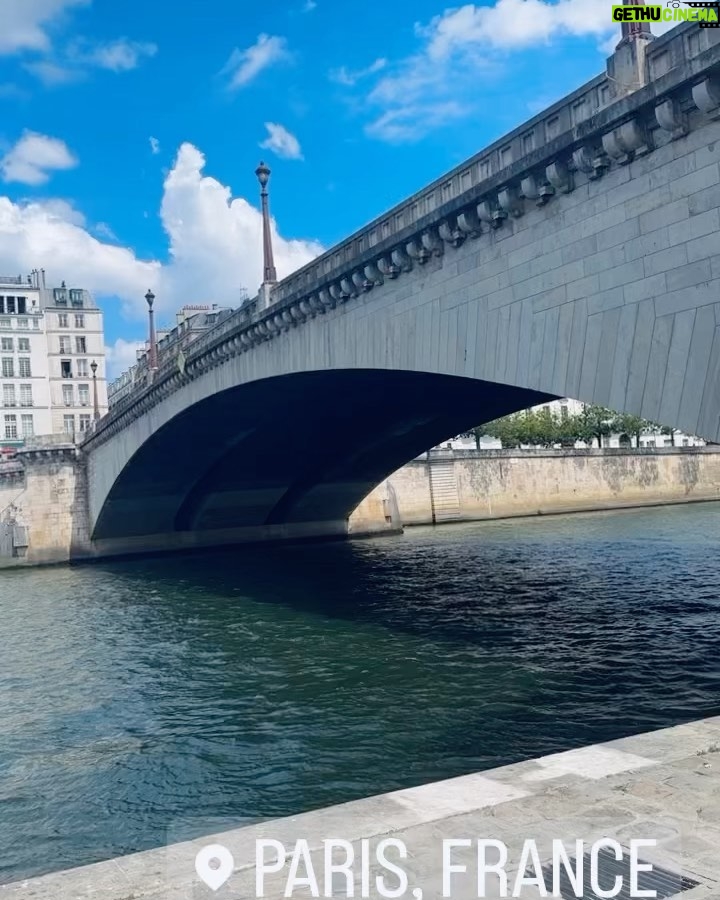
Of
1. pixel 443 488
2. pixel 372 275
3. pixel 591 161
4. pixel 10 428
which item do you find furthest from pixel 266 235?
pixel 10 428

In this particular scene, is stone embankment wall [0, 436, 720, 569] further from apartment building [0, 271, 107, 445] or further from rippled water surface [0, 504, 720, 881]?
apartment building [0, 271, 107, 445]

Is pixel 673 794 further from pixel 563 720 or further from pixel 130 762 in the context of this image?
pixel 130 762

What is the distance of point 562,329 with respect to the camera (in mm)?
13914

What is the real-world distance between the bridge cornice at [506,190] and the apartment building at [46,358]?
183 ft

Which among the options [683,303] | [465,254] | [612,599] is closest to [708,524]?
[612,599]

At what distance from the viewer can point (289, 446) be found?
3862 cm

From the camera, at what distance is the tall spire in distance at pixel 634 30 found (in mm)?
12258

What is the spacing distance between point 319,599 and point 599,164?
17431 mm

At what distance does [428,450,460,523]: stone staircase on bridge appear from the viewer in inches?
2344

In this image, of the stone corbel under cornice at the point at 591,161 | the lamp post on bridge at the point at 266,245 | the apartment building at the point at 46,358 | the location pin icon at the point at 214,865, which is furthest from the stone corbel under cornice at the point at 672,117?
the apartment building at the point at 46,358

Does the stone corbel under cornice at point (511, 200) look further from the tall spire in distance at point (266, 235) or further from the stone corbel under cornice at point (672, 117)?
the tall spire in distance at point (266, 235)

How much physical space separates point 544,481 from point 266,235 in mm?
40884

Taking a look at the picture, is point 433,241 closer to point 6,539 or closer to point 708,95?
point 708,95

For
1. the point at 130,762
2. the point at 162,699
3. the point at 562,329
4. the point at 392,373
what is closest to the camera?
the point at 130,762
